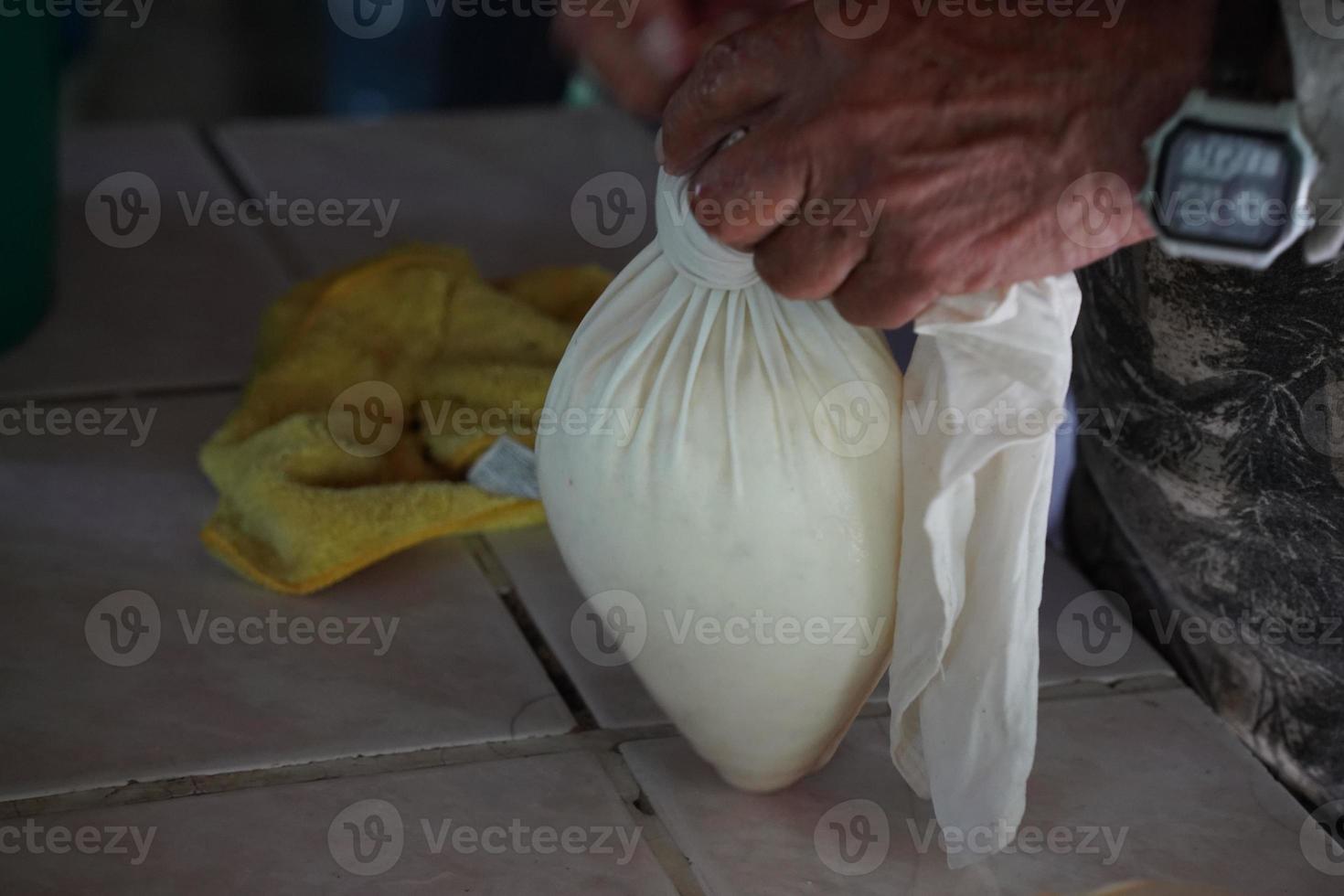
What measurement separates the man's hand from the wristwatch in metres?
0.02

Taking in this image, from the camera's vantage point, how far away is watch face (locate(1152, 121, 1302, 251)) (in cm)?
75

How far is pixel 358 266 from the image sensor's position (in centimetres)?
146

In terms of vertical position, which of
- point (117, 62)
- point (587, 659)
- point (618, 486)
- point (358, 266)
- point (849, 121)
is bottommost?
point (117, 62)

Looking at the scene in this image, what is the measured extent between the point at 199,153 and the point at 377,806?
1.28 meters

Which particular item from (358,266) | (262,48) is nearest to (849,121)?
(358,266)

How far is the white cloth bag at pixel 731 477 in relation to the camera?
0.83m

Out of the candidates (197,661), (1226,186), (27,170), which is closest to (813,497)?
(1226,186)

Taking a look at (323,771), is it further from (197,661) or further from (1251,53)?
(1251,53)

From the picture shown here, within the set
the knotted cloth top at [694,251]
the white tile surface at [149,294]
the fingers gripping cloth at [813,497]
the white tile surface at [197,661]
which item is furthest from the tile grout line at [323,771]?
the white tile surface at [149,294]

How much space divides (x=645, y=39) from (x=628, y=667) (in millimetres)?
444

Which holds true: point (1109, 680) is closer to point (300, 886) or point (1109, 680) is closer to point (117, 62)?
point (300, 886)

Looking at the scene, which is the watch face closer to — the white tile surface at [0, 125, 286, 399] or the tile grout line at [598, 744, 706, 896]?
the tile grout line at [598, 744, 706, 896]

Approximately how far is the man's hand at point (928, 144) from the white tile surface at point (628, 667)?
377 millimetres

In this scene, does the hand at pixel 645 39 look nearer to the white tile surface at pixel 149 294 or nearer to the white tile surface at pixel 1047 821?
the white tile surface at pixel 1047 821
